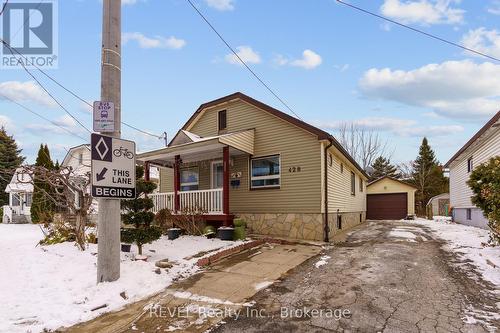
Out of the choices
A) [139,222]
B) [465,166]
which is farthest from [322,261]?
[465,166]

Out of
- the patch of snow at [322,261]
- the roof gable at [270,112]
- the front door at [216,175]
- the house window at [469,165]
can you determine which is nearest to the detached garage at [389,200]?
the house window at [469,165]

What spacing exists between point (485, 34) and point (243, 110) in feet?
27.0

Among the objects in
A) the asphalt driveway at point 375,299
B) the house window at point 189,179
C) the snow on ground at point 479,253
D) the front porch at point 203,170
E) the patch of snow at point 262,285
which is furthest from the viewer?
the house window at point 189,179

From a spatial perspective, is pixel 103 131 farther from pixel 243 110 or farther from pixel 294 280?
pixel 243 110

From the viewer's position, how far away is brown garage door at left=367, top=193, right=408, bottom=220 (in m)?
26.3

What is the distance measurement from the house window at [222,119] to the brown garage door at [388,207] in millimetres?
17025

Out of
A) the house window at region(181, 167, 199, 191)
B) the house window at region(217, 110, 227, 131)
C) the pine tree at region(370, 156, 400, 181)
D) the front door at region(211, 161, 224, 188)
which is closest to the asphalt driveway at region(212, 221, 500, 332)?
the front door at region(211, 161, 224, 188)

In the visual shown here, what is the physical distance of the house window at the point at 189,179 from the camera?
1464cm

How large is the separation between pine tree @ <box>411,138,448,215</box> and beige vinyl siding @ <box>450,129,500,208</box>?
15.4m

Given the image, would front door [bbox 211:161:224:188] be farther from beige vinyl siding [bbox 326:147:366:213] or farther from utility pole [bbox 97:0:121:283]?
utility pole [bbox 97:0:121:283]

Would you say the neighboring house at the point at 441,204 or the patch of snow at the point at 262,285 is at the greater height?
the patch of snow at the point at 262,285

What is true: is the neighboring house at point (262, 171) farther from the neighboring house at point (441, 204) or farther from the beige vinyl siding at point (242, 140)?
the neighboring house at point (441, 204)

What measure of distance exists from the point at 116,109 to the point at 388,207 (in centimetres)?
2486

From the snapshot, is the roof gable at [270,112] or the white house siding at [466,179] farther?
the white house siding at [466,179]
